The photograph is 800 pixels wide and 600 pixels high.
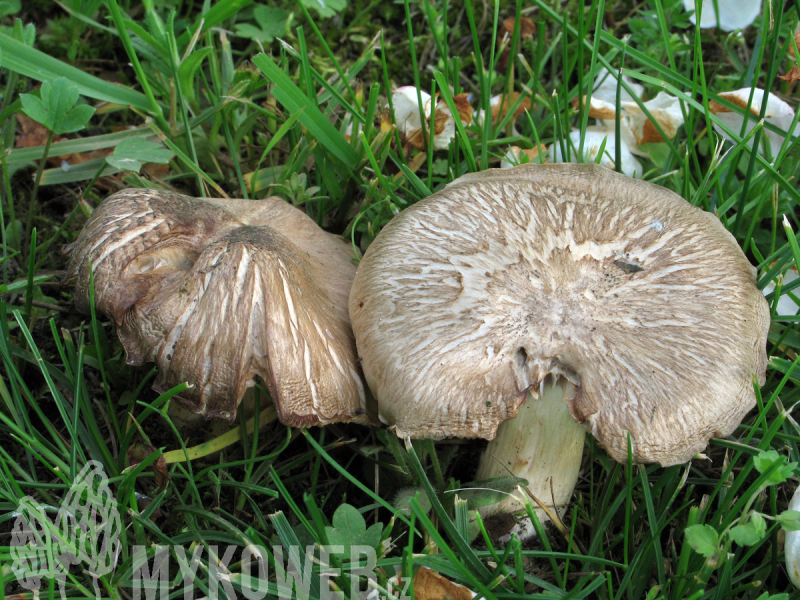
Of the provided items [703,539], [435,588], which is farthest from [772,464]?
[435,588]

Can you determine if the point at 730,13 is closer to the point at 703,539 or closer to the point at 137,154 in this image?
the point at 703,539

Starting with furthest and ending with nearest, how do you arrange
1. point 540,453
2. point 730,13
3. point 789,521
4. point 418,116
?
point 730,13
point 418,116
point 540,453
point 789,521

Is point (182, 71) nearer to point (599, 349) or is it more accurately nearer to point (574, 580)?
point (599, 349)

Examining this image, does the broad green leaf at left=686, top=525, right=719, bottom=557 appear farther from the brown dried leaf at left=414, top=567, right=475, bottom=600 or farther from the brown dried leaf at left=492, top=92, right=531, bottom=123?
the brown dried leaf at left=492, top=92, right=531, bottom=123

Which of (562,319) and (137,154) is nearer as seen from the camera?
(562,319)

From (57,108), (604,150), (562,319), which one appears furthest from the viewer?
(604,150)

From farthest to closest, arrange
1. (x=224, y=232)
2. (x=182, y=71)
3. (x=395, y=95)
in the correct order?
1. (x=395, y=95)
2. (x=182, y=71)
3. (x=224, y=232)

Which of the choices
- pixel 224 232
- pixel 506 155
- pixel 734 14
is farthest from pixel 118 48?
pixel 734 14
